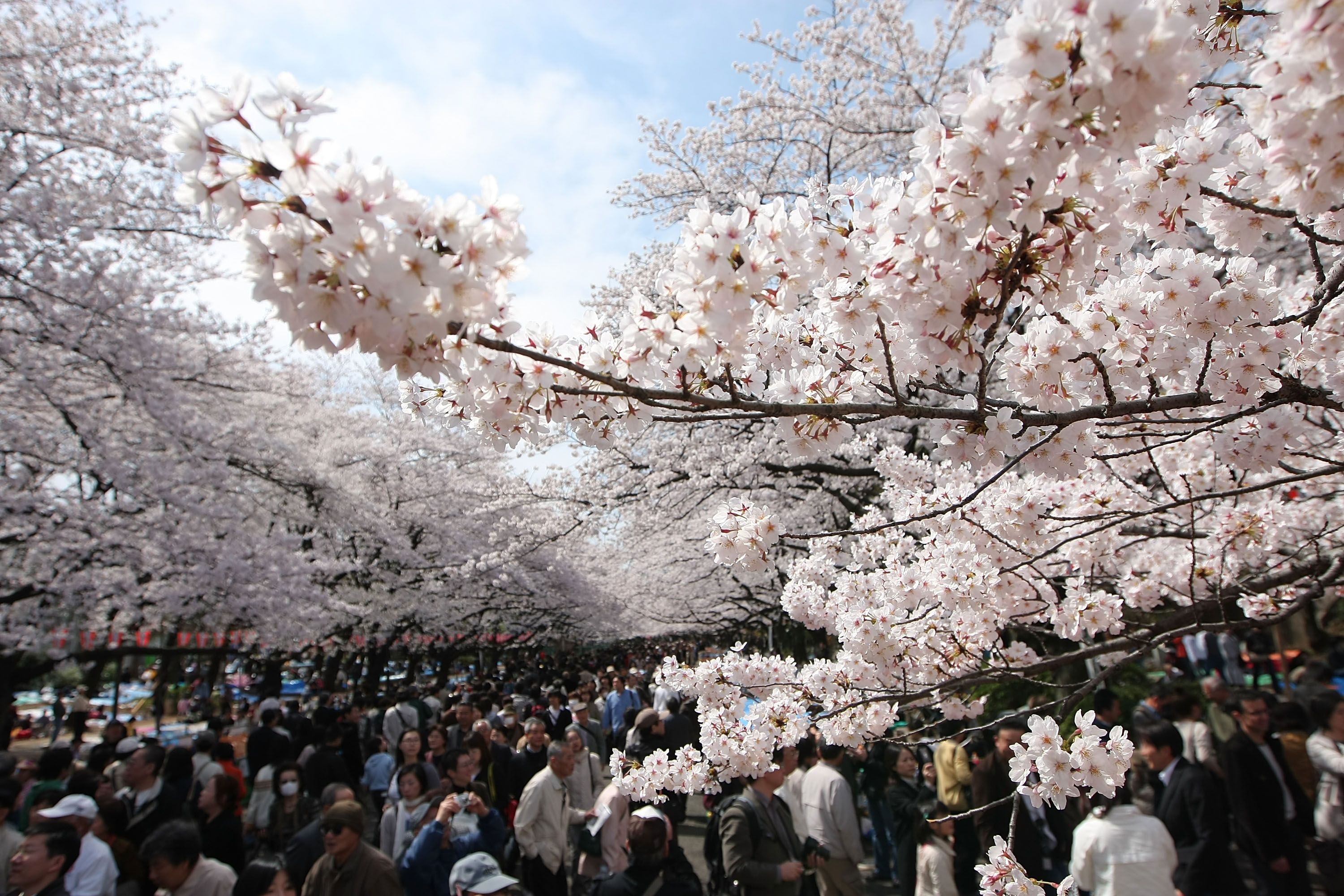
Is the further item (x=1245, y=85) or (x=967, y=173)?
(x=1245, y=85)

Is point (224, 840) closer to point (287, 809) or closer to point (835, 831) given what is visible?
point (287, 809)

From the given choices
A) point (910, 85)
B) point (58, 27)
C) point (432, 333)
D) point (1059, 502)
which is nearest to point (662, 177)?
point (910, 85)

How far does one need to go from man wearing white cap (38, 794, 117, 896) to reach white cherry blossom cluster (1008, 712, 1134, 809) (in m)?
4.69

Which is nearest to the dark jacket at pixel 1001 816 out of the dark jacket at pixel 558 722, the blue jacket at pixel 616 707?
the dark jacket at pixel 558 722

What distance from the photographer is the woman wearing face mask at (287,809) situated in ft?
22.5

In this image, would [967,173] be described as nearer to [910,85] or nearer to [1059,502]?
[1059,502]

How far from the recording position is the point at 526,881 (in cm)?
557

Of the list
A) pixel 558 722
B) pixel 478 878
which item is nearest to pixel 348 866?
pixel 478 878

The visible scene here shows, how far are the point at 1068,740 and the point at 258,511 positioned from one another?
1588 centimetres

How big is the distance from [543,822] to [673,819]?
1512 millimetres

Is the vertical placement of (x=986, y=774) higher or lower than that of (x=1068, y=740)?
lower

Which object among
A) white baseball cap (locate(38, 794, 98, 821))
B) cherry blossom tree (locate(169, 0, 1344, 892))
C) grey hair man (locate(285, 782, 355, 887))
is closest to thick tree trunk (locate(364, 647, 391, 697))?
white baseball cap (locate(38, 794, 98, 821))

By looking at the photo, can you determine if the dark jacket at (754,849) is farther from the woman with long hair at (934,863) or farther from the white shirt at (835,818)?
the woman with long hair at (934,863)

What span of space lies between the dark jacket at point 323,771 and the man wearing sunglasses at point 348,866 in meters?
2.97
